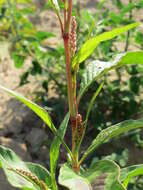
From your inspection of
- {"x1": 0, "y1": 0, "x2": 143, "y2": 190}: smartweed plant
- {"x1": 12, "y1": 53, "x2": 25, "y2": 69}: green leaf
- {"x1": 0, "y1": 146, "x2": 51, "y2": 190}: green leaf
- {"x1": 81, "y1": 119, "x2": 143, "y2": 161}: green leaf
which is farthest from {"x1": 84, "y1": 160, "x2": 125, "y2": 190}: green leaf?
{"x1": 12, "y1": 53, "x2": 25, "y2": 69}: green leaf

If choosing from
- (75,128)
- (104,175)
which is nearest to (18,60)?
(75,128)

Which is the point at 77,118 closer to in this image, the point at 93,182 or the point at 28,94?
the point at 93,182

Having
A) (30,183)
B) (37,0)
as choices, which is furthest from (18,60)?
(37,0)

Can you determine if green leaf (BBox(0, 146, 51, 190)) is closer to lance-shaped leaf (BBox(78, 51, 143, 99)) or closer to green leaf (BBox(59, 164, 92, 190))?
green leaf (BBox(59, 164, 92, 190))

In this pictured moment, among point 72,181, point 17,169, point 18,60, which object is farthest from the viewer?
point 18,60

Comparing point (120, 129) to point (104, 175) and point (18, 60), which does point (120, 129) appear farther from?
point (18, 60)
